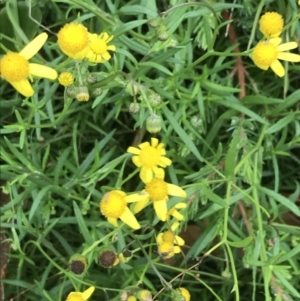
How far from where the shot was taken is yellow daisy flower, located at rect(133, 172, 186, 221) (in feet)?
2.99

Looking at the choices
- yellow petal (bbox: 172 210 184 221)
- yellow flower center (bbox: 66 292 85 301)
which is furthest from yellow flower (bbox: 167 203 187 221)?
yellow flower center (bbox: 66 292 85 301)

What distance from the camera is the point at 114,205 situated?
90cm

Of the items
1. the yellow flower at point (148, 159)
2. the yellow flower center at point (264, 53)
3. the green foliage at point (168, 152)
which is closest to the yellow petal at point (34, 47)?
the green foliage at point (168, 152)

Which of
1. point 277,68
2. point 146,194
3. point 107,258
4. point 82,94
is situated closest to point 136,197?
point 146,194

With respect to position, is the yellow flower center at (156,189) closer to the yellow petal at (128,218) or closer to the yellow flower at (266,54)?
the yellow petal at (128,218)

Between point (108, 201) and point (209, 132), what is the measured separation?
1.18 feet

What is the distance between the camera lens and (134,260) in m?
1.21

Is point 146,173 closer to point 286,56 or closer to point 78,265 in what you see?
point 78,265

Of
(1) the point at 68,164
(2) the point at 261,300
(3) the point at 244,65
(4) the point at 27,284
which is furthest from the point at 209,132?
(4) the point at 27,284

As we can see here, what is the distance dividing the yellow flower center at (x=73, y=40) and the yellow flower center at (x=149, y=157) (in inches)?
9.3

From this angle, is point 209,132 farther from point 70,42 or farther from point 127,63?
point 70,42

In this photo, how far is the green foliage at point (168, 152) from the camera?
0.99 metres

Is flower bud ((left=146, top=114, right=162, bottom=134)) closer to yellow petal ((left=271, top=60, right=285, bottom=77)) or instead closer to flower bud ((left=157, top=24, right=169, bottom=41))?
flower bud ((left=157, top=24, right=169, bottom=41))

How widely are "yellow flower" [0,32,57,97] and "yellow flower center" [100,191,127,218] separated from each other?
227mm
